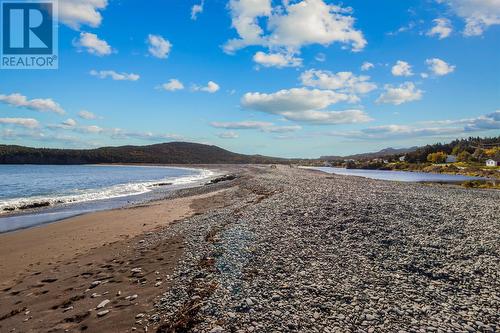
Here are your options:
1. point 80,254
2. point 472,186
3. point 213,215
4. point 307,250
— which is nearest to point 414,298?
point 307,250

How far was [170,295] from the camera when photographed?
824 cm

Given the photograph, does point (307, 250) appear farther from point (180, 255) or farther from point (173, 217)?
point (173, 217)

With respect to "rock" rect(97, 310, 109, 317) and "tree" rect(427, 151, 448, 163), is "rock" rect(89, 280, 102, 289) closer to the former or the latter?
"rock" rect(97, 310, 109, 317)

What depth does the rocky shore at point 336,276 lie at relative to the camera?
6844 mm

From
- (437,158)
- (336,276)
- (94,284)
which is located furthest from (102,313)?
(437,158)

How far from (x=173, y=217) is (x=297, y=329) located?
52.5 ft

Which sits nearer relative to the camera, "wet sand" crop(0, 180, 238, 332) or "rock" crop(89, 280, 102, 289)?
"wet sand" crop(0, 180, 238, 332)

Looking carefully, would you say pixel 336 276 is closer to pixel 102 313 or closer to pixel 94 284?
pixel 102 313

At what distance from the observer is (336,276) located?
30.2ft

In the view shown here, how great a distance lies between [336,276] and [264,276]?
2.10 m

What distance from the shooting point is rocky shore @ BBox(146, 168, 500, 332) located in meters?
6.84

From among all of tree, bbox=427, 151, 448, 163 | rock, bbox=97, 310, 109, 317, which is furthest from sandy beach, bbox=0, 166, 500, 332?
tree, bbox=427, 151, 448, 163

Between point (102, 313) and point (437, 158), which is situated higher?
point (437, 158)

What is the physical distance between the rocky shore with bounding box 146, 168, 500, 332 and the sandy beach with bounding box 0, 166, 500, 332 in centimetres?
4
